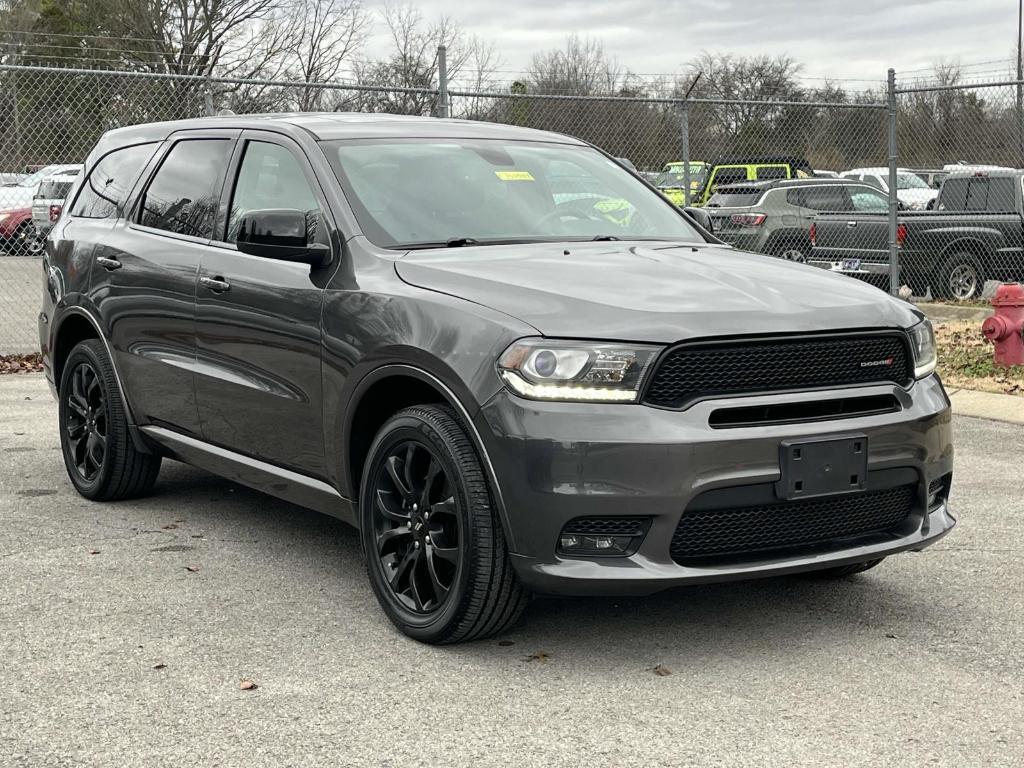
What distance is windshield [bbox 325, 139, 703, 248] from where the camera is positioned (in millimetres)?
5070

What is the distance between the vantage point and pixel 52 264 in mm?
6977

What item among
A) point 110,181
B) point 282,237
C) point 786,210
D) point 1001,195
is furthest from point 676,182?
point 282,237

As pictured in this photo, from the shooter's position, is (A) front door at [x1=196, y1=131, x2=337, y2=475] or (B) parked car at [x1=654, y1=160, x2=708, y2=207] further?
(B) parked car at [x1=654, y1=160, x2=708, y2=207]

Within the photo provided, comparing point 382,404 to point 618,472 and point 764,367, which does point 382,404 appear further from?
point 764,367

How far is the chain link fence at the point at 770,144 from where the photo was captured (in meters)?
14.4

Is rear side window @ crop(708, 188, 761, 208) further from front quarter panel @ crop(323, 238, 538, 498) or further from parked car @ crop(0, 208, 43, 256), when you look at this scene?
front quarter panel @ crop(323, 238, 538, 498)

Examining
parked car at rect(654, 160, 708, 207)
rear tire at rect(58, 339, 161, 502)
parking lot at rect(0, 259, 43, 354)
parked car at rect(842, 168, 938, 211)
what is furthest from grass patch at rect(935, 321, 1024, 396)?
parked car at rect(842, 168, 938, 211)

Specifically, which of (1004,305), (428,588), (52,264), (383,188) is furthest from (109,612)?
(1004,305)

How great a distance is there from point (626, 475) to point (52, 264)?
4.14 m

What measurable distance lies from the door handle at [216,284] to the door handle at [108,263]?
88 cm

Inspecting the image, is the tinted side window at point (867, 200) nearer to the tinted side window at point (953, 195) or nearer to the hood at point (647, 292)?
the tinted side window at point (953, 195)

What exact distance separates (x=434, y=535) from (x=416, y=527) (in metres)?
0.10

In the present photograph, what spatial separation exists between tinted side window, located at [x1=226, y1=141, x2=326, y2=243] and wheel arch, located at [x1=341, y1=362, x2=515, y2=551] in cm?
81

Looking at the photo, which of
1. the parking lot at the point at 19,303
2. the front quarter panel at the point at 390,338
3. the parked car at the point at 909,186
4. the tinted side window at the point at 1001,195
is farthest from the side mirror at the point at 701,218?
the parked car at the point at 909,186
